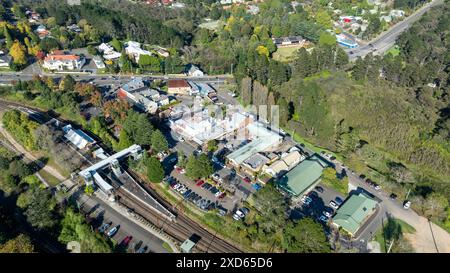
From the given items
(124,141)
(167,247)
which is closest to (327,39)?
(124,141)

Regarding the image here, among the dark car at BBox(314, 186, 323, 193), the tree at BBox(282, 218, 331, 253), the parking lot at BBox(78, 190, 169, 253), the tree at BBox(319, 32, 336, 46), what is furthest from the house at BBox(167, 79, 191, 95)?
the tree at BBox(319, 32, 336, 46)

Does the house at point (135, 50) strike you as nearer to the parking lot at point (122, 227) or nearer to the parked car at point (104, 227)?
the parking lot at point (122, 227)

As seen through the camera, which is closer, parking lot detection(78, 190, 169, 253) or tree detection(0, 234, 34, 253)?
tree detection(0, 234, 34, 253)

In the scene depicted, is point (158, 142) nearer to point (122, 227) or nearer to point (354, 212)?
point (122, 227)

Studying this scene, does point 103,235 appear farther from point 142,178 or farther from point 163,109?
point 163,109

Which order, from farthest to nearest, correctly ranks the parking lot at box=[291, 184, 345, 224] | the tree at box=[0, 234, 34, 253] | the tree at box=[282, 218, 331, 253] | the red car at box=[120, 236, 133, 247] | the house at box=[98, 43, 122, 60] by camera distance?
the house at box=[98, 43, 122, 60] < the parking lot at box=[291, 184, 345, 224] < the red car at box=[120, 236, 133, 247] < the tree at box=[0, 234, 34, 253] < the tree at box=[282, 218, 331, 253]

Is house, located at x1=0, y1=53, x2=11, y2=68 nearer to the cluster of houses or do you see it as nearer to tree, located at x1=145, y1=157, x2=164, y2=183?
the cluster of houses
